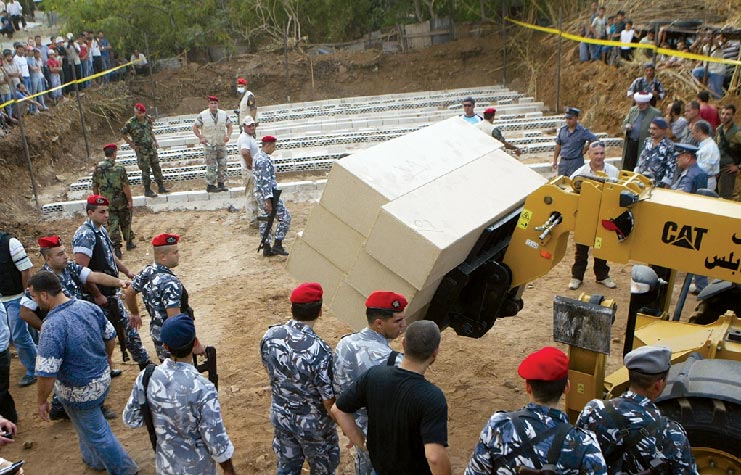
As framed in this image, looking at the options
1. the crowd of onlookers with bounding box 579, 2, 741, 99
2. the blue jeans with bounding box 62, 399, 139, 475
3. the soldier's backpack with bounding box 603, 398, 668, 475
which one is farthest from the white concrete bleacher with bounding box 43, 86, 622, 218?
the soldier's backpack with bounding box 603, 398, 668, 475

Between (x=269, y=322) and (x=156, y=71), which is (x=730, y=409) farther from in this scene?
(x=156, y=71)

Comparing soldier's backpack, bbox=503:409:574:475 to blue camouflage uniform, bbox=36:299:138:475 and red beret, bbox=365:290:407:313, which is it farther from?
blue camouflage uniform, bbox=36:299:138:475

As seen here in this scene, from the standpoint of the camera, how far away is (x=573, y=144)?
9281 mm

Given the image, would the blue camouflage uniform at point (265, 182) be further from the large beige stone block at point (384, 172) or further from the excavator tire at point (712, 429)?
the excavator tire at point (712, 429)

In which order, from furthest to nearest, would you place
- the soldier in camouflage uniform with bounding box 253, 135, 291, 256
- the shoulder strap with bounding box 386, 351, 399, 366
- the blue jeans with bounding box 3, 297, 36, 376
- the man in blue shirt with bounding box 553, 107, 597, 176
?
the soldier in camouflage uniform with bounding box 253, 135, 291, 256 → the man in blue shirt with bounding box 553, 107, 597, 176 → the blue jeans with bounding box 3, 297, 36, 376 → the shoulder strap with bounding box 386, 351, 399, 366

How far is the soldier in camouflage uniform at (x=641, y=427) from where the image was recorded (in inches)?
122

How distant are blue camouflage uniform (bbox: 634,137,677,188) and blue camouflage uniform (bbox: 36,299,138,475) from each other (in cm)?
639

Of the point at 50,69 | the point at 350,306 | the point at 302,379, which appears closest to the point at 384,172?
the point at 350,306

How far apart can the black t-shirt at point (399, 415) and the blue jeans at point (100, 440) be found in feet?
7.93

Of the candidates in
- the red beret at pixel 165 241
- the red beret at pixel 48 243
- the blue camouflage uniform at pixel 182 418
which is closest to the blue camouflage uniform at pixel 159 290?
the red beret at pixel 165 241

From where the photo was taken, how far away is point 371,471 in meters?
4.00

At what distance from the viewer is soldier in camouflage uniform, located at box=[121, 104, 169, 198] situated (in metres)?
11.9

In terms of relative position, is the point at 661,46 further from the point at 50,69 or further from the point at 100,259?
the point at 50,69

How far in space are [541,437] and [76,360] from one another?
11.0 feet
